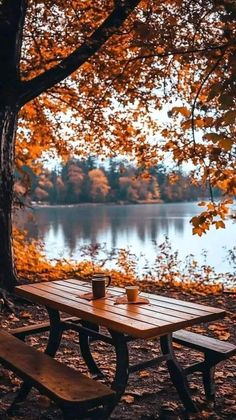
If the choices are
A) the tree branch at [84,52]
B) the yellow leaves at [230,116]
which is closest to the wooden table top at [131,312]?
the yellow leaves at [230,116]

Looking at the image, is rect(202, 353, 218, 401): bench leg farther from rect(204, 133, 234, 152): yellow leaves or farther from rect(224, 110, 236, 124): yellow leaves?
rect(224, 110, 236, 124): yellow leaves

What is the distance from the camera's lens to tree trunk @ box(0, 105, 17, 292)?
6.78 m

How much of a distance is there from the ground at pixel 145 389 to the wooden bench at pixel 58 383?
8.9 inches

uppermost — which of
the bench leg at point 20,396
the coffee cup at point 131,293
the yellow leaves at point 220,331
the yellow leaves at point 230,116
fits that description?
the yellow leaves at point 230,116

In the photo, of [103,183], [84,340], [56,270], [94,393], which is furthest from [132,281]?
[103,183]

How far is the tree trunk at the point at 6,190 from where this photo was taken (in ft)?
22.2

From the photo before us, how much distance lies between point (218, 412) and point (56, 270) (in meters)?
6.22

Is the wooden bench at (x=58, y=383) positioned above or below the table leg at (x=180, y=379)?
above

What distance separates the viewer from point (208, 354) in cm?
366

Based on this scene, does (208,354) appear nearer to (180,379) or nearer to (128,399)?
(180,379)

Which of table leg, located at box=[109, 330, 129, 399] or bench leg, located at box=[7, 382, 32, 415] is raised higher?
table leg, located at box=[109, 330, 129, 399]

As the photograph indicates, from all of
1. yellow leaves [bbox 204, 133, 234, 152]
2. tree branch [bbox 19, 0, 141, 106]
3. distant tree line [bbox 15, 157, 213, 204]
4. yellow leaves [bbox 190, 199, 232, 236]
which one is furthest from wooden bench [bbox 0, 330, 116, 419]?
distant tree line [bbox 15, 157, 213, 204]

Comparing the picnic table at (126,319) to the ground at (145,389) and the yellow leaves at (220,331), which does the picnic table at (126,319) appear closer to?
the ground at (145,389)

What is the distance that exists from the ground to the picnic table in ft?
0.70
